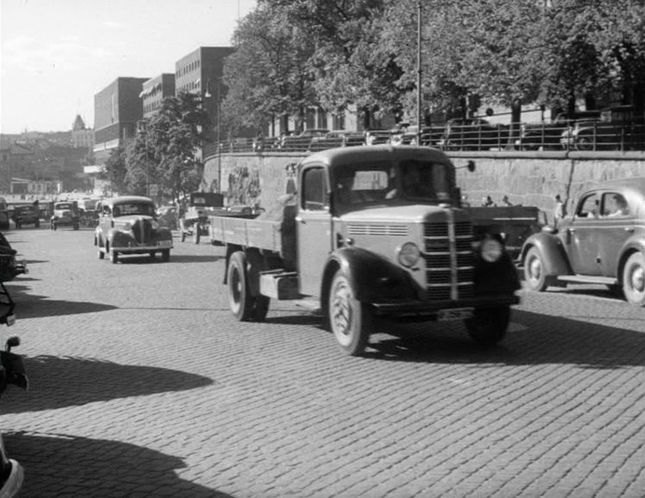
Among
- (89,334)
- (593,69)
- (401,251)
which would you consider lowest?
(89,334)

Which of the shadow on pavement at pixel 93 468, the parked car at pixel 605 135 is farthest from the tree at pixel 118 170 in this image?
the shadow on pavement at pixel 93 468

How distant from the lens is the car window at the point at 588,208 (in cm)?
1661

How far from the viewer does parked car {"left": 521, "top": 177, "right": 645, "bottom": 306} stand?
15.4 m

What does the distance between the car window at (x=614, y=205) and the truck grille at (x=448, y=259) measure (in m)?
5.97

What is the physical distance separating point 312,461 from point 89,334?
7.28 m

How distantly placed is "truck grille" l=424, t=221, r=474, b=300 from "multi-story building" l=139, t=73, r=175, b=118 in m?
134

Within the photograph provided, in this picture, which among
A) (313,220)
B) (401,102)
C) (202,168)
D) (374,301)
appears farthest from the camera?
(202,168)

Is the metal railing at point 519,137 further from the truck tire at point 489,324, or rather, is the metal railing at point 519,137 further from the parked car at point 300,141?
the truck tire at point 489,324

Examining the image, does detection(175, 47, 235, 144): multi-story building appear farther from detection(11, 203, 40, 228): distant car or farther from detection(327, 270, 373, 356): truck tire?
detection(327, 270, 373, 356): truck tire

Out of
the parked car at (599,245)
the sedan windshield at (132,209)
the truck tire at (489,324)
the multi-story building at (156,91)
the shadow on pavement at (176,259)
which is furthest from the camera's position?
the multi-story building at (156,91)

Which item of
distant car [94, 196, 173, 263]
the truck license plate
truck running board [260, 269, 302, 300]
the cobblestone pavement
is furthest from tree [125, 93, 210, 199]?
the truck license plate

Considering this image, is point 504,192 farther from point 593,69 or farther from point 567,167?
point 593,69

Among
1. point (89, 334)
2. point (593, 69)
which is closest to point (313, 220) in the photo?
point (89, 334)

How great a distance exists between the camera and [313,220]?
1218 centimetres
